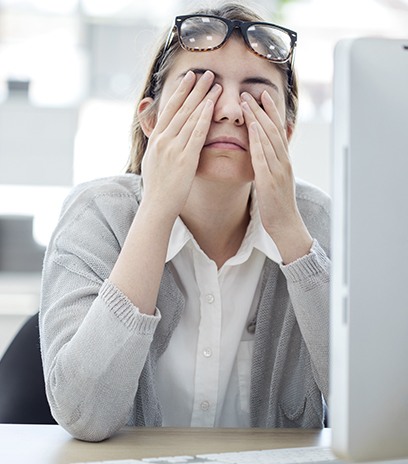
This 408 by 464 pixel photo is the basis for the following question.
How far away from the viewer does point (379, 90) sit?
0.77 meters

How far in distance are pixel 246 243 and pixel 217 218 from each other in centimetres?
7

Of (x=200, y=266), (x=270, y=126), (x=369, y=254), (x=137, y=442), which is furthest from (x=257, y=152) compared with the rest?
(x=369, y=254)

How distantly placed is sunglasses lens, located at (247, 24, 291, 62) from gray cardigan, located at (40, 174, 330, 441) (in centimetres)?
29

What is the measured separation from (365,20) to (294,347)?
2573mm

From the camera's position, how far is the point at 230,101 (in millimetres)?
1421

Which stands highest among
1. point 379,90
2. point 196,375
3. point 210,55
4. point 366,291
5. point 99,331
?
point 210,55

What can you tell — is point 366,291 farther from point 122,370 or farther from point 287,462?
point 122,370

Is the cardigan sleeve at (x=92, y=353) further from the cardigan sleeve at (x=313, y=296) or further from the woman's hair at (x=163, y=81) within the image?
the woman's hair at (x=163, y=81)

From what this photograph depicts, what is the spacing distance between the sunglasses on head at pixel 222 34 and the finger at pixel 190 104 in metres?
0.06

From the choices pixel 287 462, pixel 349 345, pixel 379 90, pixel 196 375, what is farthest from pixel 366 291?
pixel 196 375

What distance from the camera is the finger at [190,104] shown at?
4.57ft

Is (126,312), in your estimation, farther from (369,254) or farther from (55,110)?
(55,110)

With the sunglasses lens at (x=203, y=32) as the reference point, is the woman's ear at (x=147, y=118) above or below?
below

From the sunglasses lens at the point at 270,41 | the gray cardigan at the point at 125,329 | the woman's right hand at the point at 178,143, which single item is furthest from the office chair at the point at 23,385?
the sunglasses lens at the point at 270,41
